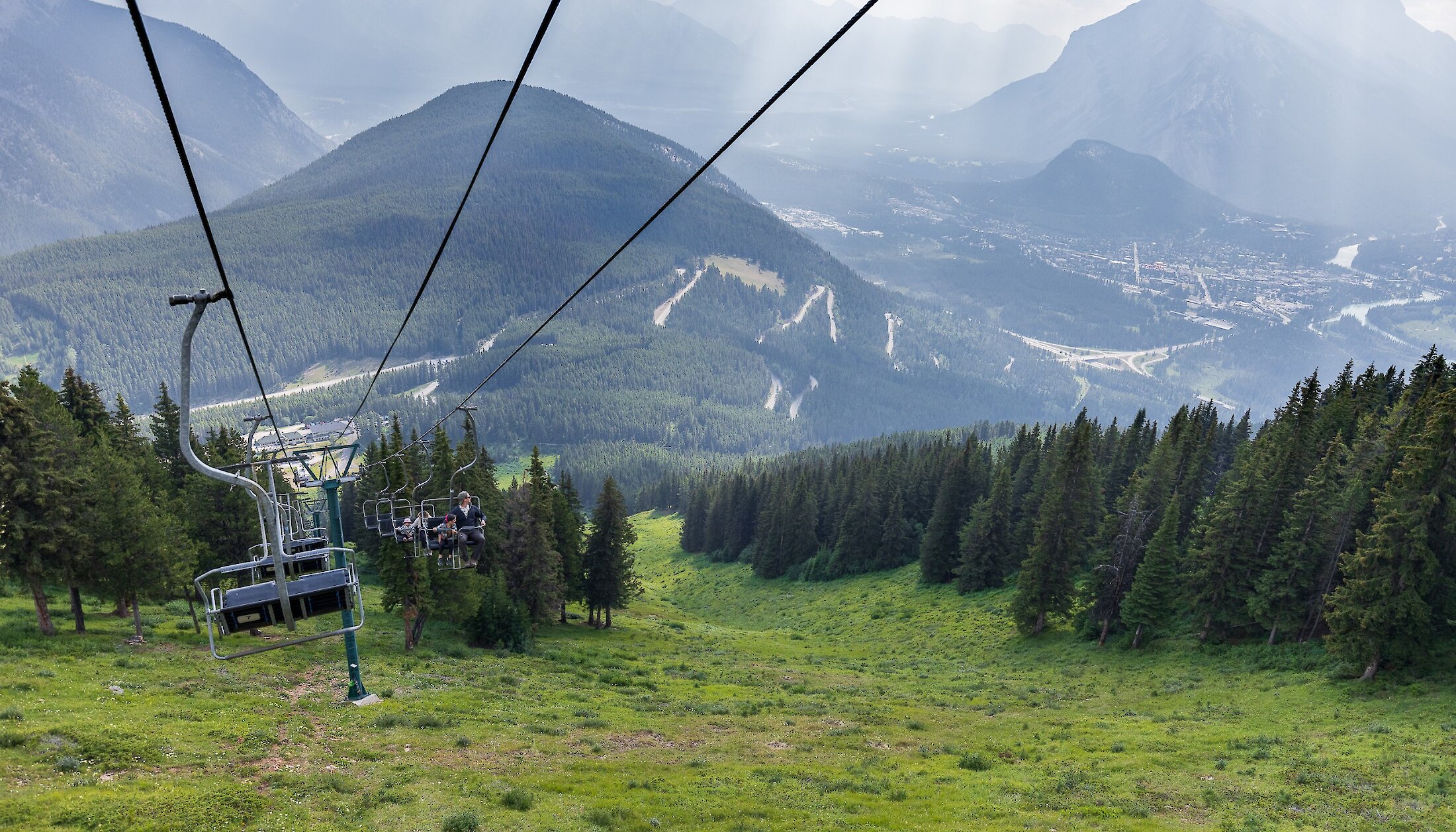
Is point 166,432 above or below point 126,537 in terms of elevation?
above

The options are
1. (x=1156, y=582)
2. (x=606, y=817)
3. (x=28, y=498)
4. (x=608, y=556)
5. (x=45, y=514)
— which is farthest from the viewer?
(x=608, y=556)

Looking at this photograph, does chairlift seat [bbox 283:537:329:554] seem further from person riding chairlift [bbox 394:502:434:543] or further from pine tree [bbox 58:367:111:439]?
pine tree [bbox 58:367:111:439]

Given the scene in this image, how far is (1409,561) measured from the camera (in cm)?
3559

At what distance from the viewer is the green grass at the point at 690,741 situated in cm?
2059

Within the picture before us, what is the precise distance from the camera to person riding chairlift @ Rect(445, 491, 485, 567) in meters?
21.0

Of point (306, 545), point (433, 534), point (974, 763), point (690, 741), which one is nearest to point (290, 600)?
point (306, 545)

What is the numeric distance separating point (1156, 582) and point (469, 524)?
148ft

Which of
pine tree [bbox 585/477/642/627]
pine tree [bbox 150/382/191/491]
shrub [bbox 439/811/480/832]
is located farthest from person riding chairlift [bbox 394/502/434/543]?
pine tree [bbox 150/382/191/491]

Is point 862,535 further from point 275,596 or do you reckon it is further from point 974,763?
point 275,596

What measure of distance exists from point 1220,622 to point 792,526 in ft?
173

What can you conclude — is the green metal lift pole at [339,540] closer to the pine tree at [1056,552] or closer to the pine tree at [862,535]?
the pine tree at [1056,552]

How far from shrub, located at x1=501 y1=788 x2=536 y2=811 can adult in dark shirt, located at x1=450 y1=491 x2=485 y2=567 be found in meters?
6.82

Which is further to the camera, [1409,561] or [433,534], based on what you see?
[1409,561]

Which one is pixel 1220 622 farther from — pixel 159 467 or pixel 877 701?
pixel 159 467
